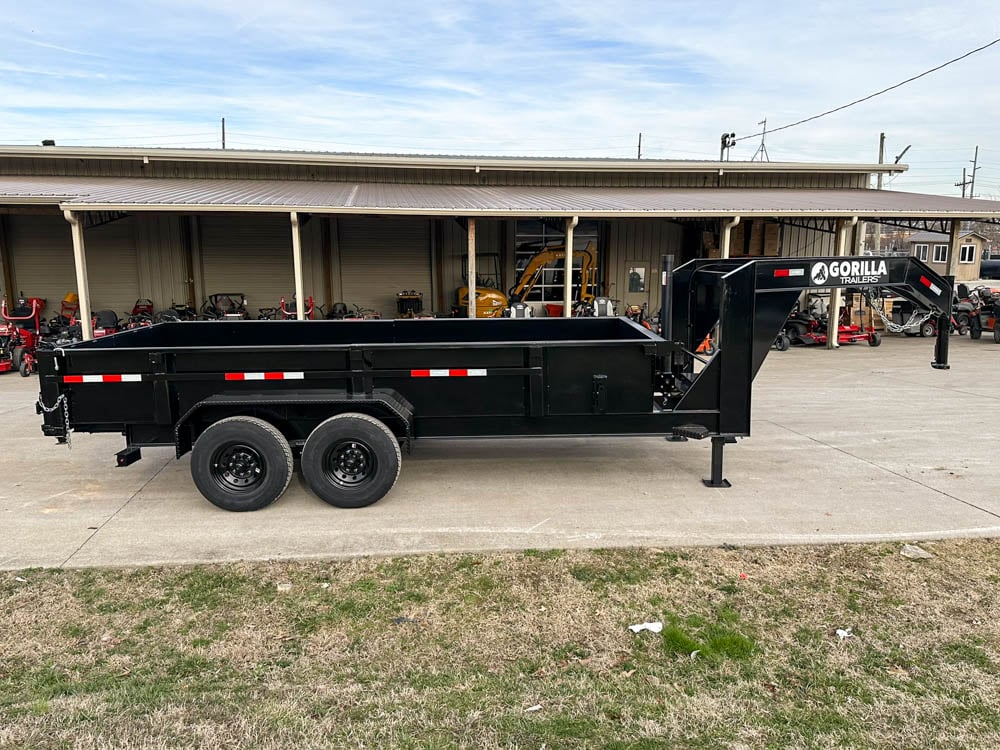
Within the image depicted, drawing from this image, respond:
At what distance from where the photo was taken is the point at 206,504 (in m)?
5.56

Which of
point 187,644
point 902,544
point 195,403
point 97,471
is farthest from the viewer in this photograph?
point 97,471

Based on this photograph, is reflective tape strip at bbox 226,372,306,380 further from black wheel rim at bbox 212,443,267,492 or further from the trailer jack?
the trailer jack

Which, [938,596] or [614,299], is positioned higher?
[614,299]

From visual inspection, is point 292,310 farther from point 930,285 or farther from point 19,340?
point 930,285

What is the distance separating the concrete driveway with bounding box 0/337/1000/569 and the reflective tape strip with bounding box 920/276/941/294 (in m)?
1.66

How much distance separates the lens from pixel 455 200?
49.7 feet

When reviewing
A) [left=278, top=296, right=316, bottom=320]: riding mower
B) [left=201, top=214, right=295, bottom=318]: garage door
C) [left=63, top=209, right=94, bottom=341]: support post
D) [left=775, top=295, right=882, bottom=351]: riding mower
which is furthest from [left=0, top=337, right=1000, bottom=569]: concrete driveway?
[left=201, top=214, right=295, bottom=318]: garage door

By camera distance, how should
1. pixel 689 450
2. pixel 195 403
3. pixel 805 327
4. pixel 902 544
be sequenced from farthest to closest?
pixel 805 327
pixel 689 450
pixel 195 403
pixel 902 544

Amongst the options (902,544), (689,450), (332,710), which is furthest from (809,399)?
(332,710)

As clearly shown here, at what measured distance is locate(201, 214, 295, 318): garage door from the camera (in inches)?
690

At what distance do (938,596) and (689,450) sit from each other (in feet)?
10.9

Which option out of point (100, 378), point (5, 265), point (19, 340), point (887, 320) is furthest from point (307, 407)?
point (887, 320)

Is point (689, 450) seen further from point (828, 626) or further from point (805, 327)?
point (805, 327)

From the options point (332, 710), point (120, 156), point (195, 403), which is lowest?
point (332, 710)
